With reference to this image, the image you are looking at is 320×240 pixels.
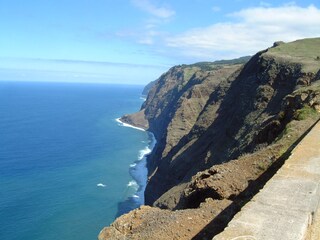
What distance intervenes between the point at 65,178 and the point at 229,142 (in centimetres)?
4662

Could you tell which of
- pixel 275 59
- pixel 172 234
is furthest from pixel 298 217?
pixel 275 59

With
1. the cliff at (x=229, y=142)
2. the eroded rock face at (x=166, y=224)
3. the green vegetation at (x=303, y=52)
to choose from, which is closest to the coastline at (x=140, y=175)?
the cliff at (x=229, y=142)

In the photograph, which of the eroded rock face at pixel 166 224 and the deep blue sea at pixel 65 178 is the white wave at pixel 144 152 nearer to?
the deep blue sea at pixel 65 178

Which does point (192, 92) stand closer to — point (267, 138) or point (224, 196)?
point (267, 138)

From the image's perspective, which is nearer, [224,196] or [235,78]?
[224,196]

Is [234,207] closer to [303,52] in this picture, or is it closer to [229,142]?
[229,142]

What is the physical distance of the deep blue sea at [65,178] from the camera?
205 ft

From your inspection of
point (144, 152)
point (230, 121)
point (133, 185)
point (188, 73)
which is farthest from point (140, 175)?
point (188, 73)

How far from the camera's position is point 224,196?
60.7 feet

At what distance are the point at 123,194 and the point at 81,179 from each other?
40.3 feet

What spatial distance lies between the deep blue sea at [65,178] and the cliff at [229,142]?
10095 mm

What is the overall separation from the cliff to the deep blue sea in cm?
1010

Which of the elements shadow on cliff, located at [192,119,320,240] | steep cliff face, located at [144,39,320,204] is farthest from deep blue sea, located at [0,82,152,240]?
shadow on cliff, located at [192,119,320,240]

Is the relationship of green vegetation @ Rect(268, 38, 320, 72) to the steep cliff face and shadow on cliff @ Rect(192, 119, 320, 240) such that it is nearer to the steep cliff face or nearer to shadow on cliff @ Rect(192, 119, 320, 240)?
the steep cliff face
